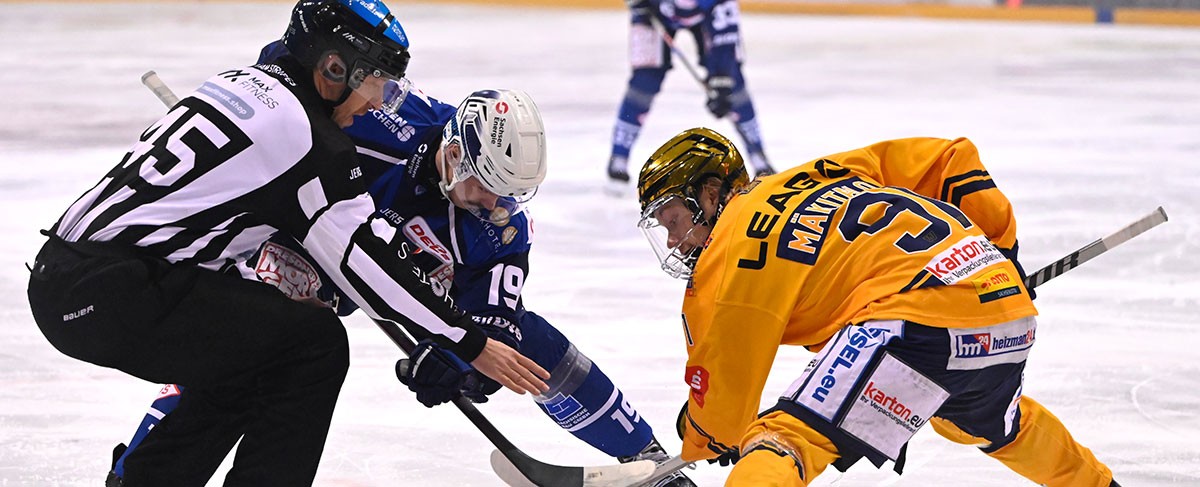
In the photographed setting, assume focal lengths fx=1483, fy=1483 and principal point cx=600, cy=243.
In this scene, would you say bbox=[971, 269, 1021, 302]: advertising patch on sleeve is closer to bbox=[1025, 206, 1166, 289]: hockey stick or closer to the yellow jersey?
the yellow jersey

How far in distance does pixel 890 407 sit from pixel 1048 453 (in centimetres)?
59

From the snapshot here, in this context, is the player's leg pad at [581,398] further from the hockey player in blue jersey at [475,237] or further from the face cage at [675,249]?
the face cage at [675,249]

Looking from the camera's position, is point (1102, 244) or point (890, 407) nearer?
point (890, 407)

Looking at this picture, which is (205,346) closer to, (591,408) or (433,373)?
(433,373)

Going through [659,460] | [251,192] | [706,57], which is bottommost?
[706,57]

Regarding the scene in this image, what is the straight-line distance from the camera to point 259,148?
2178 millimetres

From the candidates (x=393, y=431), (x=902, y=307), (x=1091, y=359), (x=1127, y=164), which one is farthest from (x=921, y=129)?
(x=902, y=307)

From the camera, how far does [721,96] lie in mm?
6637

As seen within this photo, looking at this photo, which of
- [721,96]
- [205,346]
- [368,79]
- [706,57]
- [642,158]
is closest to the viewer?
[205,346]

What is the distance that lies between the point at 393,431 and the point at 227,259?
1.02 m

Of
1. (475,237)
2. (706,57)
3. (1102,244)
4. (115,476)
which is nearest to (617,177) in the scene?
(706,57)

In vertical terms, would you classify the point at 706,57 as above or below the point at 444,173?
below

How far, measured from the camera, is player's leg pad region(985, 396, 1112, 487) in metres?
2.61

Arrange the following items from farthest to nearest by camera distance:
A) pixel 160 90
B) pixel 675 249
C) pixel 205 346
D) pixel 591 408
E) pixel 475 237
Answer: pixel 160 90, pixel 591 408, pixel 475 237, pixel 675 249, pixel 205 346
